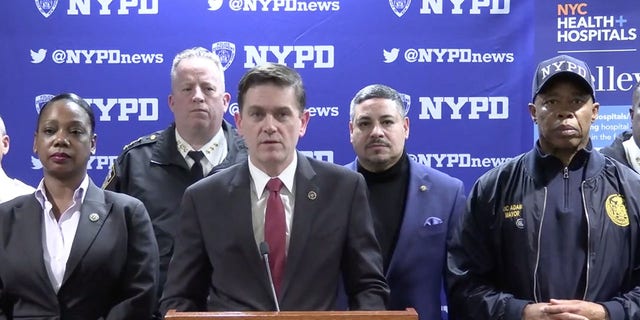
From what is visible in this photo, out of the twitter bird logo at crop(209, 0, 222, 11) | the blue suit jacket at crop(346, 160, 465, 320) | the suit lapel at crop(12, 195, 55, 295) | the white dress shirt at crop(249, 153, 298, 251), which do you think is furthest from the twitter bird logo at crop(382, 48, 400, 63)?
the suit lapel at crop(12, 195, 55, 295)

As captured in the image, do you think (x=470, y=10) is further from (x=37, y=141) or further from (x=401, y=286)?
(x=37, y=141)

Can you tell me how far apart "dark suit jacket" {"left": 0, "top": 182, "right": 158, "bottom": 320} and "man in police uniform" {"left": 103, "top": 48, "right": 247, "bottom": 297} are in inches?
19.9

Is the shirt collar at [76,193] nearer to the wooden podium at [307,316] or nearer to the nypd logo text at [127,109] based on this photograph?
the wooden podium at [307,316]

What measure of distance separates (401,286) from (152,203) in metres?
1.07

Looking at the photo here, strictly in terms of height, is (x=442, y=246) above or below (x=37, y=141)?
below

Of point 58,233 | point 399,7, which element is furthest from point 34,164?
point 399,7

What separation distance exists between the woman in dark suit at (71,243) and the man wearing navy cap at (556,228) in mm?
1079

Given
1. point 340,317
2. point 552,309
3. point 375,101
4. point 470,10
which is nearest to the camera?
point 340,317

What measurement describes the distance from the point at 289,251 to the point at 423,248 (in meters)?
0.85

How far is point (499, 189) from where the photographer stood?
2400 mm

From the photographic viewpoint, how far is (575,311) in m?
2.08

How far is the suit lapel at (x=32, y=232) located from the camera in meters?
2.19

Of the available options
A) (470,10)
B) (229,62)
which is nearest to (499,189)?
(470,10)

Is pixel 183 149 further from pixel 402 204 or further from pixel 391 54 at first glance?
pixel 391 54
